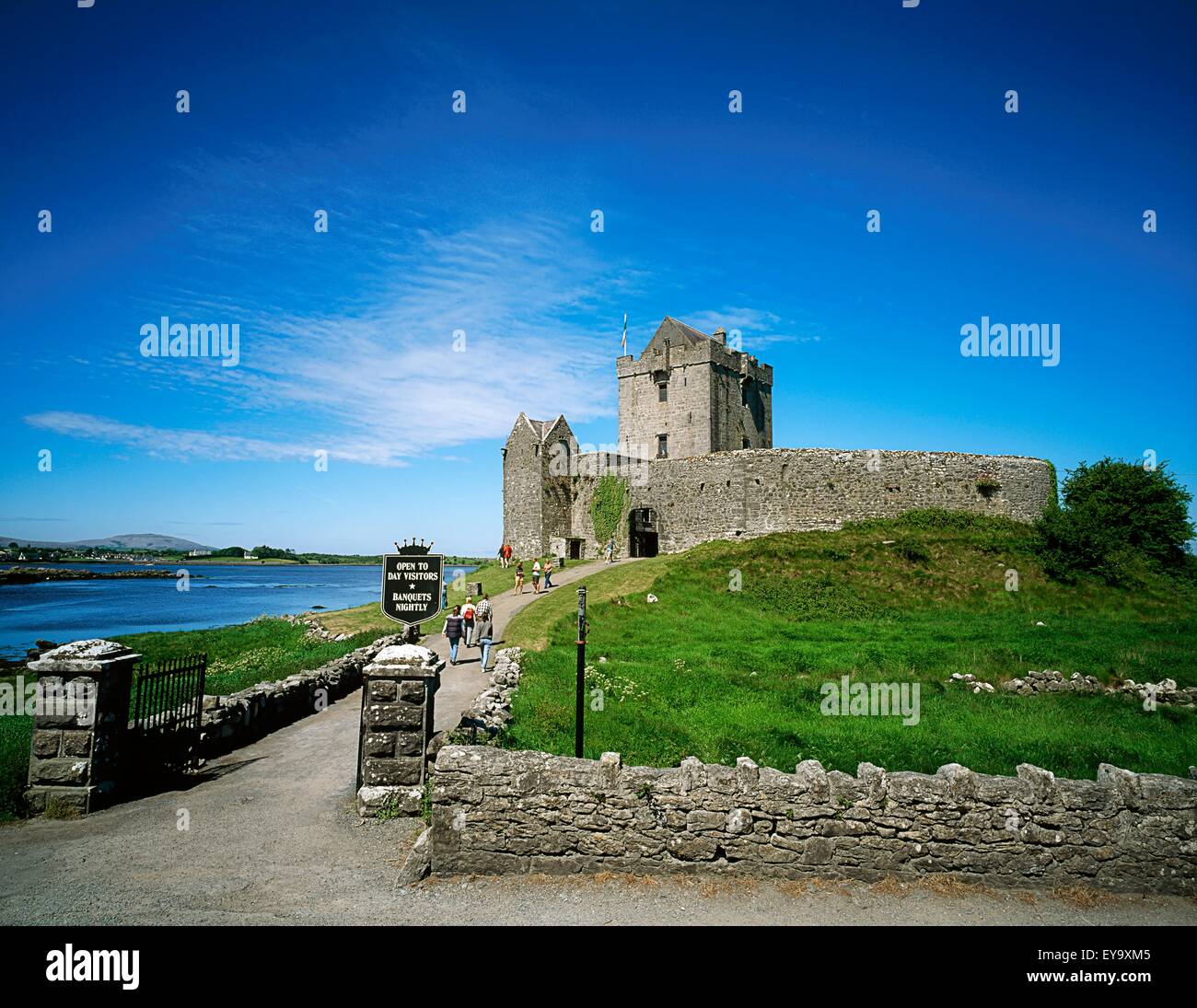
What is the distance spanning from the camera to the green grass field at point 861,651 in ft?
35.3

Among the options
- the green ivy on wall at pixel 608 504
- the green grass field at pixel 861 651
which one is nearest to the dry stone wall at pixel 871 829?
the green grass field at pixel 861 651

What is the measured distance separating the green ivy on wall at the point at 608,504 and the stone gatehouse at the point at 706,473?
497 millimetres

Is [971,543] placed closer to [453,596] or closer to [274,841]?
[453,596]

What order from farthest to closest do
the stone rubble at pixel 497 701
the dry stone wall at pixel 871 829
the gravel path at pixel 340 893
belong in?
the stone rubble at pixel 497 701, the dry stone wall at pixel 871 829, the gravel path at pixel 340 893

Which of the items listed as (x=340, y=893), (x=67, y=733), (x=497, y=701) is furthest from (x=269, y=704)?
(x=340, y=893)

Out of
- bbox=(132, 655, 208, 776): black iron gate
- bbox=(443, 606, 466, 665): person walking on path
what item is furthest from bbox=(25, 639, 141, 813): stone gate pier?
bbox=(443, 606, 466, 665): person walking on path

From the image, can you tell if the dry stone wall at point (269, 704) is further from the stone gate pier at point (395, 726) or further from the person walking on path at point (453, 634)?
the stone gate pier at point (395, 726)

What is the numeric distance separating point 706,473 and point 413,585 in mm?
30975

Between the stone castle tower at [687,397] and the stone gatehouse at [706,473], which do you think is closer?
the stone gatehouse at [706,473]

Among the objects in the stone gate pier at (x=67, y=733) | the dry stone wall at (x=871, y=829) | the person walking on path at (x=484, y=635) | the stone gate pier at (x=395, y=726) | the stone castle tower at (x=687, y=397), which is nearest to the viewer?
the dry stone wall at (x=871, y=829)

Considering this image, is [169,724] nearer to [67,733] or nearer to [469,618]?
[67,733]

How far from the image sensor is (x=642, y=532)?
44.0m

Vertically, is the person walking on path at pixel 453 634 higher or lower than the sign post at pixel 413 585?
lower

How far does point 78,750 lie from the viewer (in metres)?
8.99
